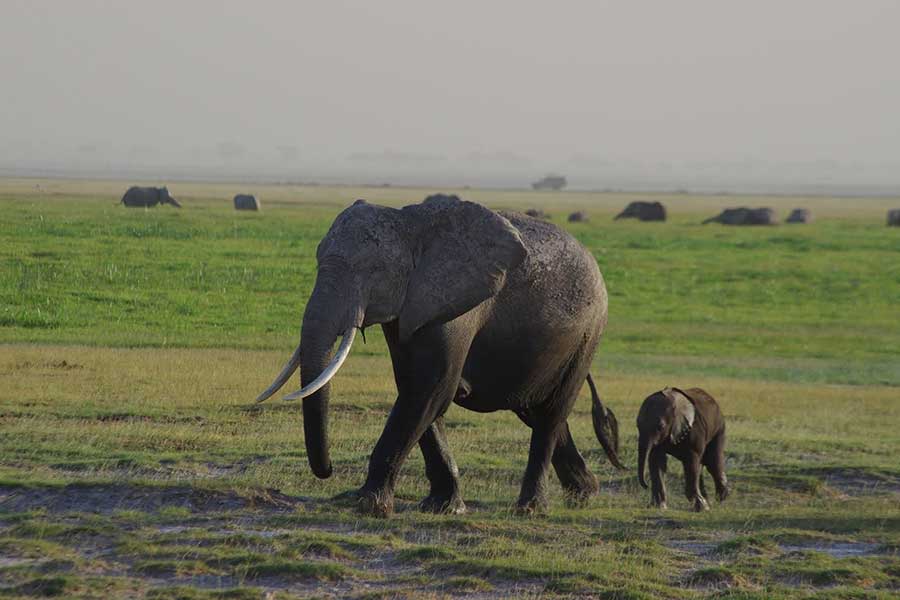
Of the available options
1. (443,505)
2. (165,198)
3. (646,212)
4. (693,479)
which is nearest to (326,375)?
(443,505)

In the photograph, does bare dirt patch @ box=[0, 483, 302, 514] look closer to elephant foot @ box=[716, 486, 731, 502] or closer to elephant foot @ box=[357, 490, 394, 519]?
elephant foot @ box=[357, 490, 394, 519]

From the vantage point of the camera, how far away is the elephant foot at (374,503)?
12750mm

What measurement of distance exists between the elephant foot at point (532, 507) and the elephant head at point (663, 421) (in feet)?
5.75

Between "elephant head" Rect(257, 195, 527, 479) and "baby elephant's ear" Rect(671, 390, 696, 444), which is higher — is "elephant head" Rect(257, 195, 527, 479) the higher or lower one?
the higher one

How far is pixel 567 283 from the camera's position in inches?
560

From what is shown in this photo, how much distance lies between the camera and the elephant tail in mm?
16266

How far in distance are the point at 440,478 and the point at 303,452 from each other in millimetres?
3068

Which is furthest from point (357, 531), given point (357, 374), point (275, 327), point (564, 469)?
point (275, 327)

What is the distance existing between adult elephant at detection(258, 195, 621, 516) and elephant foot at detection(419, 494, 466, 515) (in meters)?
0.01

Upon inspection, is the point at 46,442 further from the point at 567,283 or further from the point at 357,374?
the point at 357,374

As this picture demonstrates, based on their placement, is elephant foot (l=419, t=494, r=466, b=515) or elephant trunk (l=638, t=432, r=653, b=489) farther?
elephant trunk (l=638, t=432, r=653, b=489)

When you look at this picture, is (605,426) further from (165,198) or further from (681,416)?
(165,198)

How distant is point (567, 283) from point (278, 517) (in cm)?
363

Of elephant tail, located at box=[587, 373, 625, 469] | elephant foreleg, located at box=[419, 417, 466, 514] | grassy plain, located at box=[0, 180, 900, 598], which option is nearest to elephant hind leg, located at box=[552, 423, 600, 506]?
grassy plain, located at box=[0, 180, 900, 598]
